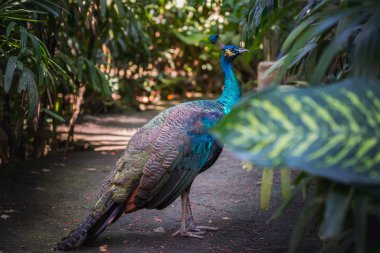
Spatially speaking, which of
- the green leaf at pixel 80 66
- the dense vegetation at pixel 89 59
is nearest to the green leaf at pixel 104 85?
the dense vegetation at pixel 89 59

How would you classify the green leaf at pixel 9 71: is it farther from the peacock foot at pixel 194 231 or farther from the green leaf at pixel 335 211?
the green leaf at pixel 335 211

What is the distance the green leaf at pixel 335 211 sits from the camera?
5.99 feet

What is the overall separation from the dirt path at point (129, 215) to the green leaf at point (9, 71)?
3.48 ft

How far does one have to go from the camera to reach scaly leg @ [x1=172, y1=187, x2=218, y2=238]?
4.20 metres

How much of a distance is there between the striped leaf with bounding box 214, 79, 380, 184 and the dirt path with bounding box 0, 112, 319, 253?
2.01 m

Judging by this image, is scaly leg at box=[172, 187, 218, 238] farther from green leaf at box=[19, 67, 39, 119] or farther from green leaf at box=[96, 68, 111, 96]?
green leaf at box=[96, 68, 111, 96]

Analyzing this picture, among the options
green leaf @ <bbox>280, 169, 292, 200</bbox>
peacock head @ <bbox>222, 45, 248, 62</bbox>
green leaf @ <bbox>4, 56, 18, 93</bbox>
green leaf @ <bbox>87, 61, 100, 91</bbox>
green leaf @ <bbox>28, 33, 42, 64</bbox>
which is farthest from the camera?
green leaf @ <bbox>87, 61, 100, 91</bbox>

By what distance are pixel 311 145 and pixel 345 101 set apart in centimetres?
22

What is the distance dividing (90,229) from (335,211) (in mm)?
2269

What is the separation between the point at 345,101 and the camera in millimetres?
1873

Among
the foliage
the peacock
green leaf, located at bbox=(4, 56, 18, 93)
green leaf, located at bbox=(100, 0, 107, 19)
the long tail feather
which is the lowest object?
the long tail feather

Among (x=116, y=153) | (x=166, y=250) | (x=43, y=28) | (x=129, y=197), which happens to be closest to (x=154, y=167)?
(x=129, y=197)

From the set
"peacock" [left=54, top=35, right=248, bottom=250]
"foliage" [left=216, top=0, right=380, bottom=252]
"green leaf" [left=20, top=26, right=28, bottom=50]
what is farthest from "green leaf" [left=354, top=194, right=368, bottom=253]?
"green leaf" [left=20, top=26, right=28, bottom=50]

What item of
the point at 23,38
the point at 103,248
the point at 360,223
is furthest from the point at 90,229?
the point at 360,223
